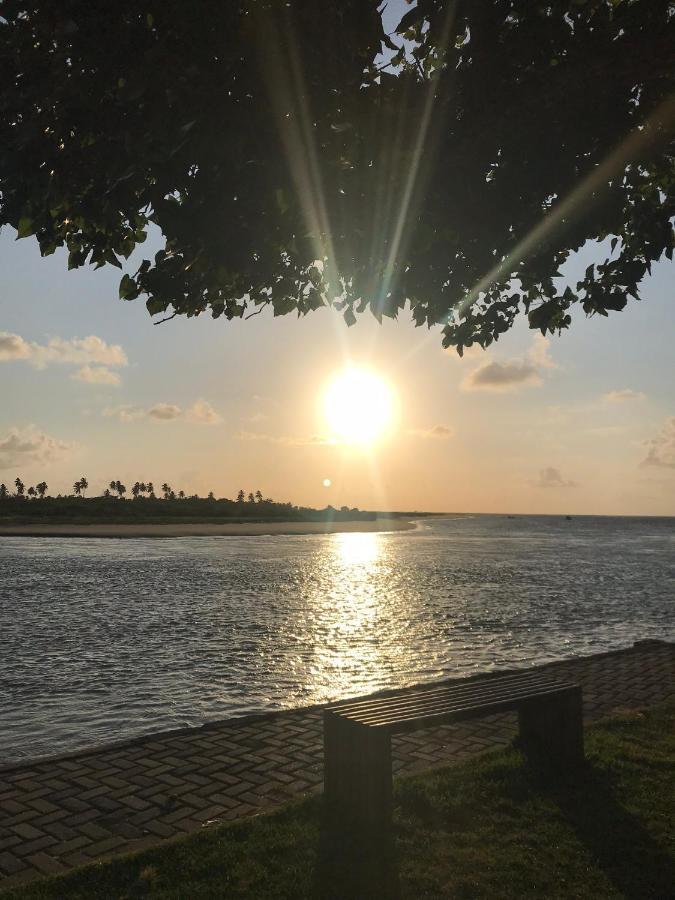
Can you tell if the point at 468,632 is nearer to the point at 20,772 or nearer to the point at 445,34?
the point at 20,772

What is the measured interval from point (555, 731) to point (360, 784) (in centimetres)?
209

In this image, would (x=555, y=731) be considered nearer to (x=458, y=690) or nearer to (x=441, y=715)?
(x=458, y=690)

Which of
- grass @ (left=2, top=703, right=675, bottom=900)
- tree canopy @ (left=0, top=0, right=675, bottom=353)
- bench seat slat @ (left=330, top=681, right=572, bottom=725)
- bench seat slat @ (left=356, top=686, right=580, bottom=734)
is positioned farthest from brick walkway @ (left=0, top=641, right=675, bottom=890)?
tree canopy @ (left=0, top=0, right=675, bottom=353)

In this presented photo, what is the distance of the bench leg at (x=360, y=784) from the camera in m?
5.19

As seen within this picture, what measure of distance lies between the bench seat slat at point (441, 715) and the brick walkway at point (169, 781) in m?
1.07

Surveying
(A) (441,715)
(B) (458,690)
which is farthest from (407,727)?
(B) (458,690)

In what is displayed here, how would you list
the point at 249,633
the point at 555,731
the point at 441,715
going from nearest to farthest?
1. the point at 441,715
2. the point at 555,731
3. the point at 249,633

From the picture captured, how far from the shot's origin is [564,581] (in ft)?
88.6

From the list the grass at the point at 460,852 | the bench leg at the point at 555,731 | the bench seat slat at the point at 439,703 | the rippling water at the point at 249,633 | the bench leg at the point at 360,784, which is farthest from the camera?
the rippling water at the point at 249,633

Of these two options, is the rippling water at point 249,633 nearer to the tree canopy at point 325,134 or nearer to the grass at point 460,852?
the grass at point 460,852

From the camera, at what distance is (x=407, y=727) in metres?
5.42

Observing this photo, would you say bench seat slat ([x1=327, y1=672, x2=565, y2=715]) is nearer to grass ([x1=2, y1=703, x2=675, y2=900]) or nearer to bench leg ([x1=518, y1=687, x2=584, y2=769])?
bench leg ([x1=518, y1=687, x2=584, y2=769])

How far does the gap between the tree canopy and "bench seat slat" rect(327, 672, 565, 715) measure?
3.42 meters

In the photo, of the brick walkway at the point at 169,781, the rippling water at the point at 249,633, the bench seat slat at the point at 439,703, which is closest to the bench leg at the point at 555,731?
the bench seat slat at the point at 439,703
